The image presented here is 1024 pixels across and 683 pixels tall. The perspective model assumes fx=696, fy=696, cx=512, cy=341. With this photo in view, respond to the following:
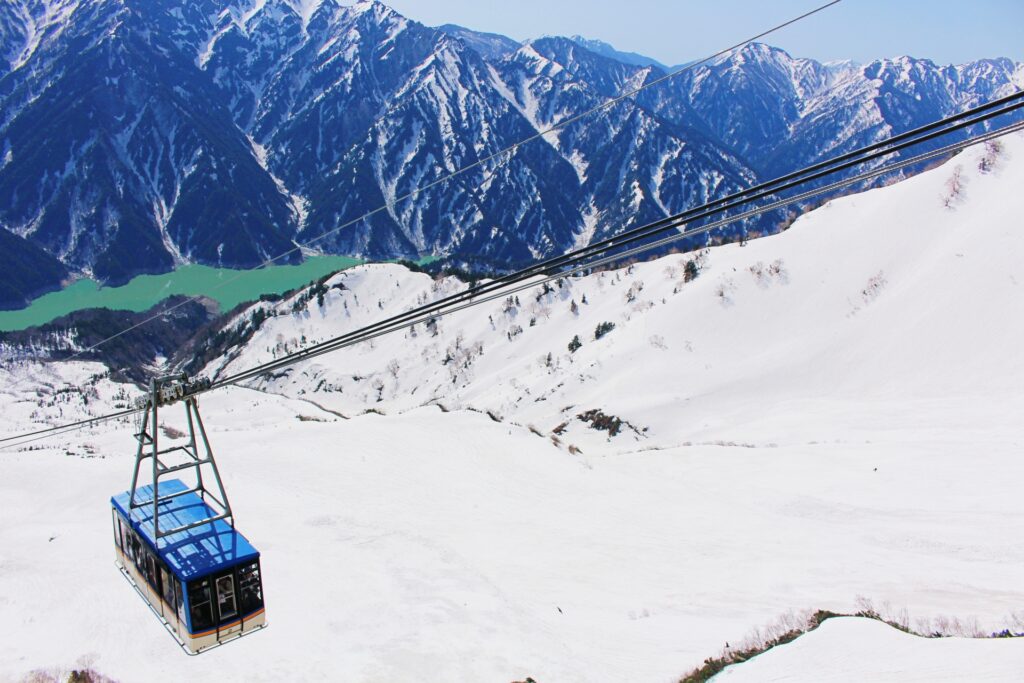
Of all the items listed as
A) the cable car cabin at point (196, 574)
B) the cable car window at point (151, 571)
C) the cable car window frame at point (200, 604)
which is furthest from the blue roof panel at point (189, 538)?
the cable car window at point (151, 571)

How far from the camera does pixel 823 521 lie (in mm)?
33625

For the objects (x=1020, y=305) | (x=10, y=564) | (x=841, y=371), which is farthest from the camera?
(x=841, y=371)

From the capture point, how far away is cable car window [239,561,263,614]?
21.0 meters

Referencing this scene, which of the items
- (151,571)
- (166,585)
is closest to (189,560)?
(166,585)

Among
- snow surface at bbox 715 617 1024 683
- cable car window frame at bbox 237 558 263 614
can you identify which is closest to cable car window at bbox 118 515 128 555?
cable car window frame at bbox 237 558 263 614

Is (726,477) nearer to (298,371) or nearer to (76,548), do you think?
(76,548)

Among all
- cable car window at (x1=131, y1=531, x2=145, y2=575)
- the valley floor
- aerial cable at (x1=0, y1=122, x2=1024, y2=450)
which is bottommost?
the valley floor

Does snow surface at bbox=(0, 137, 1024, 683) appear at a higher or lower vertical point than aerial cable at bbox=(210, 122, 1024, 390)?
lower

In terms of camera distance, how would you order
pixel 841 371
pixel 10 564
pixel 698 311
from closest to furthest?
pixel 10 564, pixel 841 371, pixel 698 311

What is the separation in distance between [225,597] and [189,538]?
246cm

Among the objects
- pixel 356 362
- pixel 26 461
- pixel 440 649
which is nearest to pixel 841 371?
pixel 440 649

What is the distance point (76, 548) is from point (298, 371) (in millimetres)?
117152

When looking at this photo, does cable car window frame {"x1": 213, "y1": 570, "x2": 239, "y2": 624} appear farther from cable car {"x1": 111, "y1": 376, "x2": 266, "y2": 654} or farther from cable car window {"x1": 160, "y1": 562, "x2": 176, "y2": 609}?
cable car window {"x1": 160, "y1": 562, "x2": 176, "y2": 609}

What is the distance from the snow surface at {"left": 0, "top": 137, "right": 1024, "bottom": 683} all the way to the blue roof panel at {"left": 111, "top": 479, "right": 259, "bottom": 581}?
4.97m
